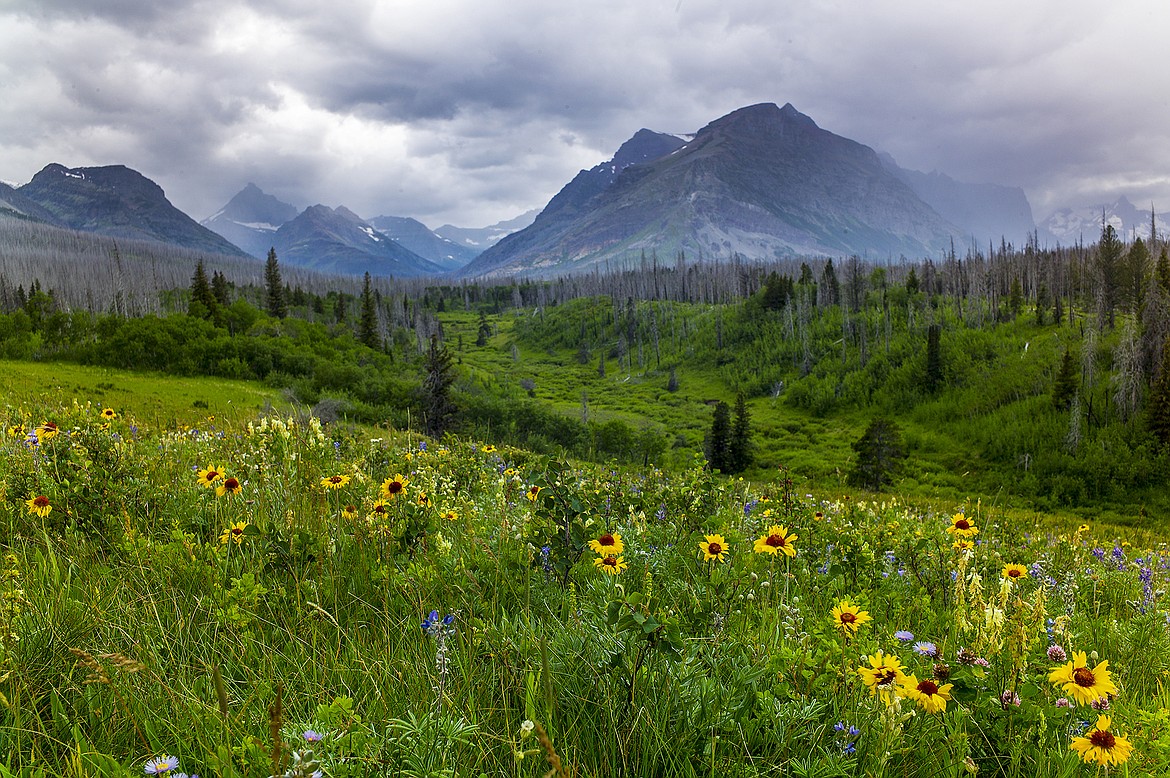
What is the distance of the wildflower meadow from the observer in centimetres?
174

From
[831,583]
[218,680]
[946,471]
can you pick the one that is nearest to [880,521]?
[831,583]

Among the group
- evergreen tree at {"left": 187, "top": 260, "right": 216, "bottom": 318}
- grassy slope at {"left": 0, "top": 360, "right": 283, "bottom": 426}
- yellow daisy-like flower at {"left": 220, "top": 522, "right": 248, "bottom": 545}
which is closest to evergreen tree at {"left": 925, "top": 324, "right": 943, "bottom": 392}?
grassy slope at {"left": 0, "top": 360, "right": 283, "bottom": 426}

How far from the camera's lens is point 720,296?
141m

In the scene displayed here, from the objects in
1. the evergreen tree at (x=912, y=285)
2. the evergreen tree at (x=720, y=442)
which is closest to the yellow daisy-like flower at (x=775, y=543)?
the evergreen tree at (x=720, y=442)

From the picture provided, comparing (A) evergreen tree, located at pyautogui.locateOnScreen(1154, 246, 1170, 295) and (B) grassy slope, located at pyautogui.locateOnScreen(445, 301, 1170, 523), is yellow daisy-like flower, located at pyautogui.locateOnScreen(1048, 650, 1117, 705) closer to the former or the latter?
(B) grassy slope, located at pyautogui.locateOnScreen(445, 301, 1170, 523)

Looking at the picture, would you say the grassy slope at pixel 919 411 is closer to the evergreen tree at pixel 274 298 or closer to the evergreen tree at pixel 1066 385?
the evergreen tree at pixel 1066 385

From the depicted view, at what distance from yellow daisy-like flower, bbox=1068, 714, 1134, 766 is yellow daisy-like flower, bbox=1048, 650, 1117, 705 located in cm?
10

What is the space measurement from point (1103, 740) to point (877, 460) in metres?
51.2

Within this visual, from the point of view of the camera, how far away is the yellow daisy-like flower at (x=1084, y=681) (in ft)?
5.66

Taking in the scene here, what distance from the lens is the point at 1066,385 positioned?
2000 inches

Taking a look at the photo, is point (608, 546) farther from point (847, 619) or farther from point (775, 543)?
point (847, 619)

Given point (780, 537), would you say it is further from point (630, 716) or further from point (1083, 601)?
point (1083, 601)

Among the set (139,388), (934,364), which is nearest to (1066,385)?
(934,364)

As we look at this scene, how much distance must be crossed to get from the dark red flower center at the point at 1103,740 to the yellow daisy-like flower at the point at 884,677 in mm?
518
